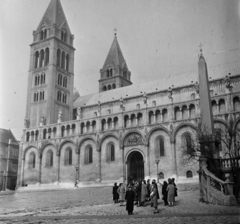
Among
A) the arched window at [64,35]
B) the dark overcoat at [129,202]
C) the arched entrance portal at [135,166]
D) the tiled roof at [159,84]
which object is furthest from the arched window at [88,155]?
the dark overcoat at [129,202]

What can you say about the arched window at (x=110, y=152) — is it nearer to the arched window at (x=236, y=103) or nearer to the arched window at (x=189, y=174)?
the arched window at (x=189, y=174)

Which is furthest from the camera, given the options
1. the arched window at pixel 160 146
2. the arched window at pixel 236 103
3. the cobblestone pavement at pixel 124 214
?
the arched window at pixel 160 146

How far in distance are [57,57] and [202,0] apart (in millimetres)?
55740

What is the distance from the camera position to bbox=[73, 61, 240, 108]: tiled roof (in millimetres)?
53156

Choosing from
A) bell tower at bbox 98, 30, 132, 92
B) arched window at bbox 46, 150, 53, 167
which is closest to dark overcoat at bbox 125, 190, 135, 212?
arched window at bbox 46, 150, 53, 167

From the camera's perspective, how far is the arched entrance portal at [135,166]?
164 ft

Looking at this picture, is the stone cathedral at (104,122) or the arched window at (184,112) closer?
the stone cathedral at (104,122)

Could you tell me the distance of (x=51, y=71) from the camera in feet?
209

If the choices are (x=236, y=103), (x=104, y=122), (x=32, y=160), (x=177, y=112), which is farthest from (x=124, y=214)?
(x=32, y=160)

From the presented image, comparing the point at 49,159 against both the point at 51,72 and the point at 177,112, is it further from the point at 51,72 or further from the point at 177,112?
the point at 177,112

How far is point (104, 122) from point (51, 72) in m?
17.8

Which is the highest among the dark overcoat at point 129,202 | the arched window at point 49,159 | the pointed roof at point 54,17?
the pointed roof at point 54,17

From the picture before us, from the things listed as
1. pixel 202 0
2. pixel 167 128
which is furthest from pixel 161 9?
pixel 167 128

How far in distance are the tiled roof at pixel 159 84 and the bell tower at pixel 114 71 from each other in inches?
391
